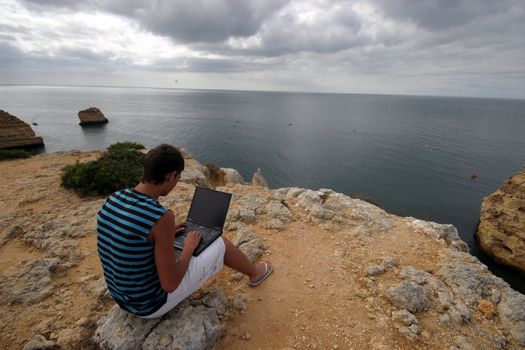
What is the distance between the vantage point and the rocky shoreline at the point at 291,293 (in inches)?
153

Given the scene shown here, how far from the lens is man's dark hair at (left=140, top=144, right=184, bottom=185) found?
2826mm

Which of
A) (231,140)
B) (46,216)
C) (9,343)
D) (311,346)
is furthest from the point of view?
(231,140)

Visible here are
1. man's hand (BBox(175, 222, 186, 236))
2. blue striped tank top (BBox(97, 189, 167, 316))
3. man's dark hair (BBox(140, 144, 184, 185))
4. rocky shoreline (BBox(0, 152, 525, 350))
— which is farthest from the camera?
man's hand (BBox(175, 222, 186, 236))

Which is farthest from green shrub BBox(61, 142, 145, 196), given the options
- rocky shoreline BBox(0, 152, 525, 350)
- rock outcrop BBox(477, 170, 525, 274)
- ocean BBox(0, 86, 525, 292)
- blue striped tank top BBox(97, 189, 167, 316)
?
ocean BBox(0, 86, 525, 292)

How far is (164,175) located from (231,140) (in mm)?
47571

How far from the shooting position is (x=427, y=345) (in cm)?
427

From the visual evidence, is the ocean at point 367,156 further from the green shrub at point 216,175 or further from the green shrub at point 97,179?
the green shrub at point 97,179

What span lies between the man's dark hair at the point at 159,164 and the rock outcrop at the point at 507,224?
20339 millimetres

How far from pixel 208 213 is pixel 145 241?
1893mm

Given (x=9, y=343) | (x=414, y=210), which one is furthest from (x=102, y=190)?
(x=414, y=210)

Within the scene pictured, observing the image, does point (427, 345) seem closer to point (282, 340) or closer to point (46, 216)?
point (282, 340)

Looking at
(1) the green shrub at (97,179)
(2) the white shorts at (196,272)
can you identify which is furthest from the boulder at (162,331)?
(1) the green shrub at (97,179)

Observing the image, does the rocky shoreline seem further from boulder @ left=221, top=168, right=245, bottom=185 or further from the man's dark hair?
boulder @ left=221, top=168, right=245, bottom=185

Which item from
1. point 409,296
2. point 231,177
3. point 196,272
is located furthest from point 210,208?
point 231,177
